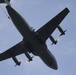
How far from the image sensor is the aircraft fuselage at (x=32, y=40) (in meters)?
59.5

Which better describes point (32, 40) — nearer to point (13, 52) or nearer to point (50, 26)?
point (50, 26)

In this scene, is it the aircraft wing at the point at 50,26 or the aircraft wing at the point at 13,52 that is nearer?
the aircraft wing at the point at 50,26

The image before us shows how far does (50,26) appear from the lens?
6384cm

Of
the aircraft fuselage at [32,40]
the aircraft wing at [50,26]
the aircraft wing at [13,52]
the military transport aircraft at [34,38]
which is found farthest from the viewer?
the aircraft wing at [13,52]

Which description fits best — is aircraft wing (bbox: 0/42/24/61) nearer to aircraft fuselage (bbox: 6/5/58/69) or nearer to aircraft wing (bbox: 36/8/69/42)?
aircraft fuselage (bbox: 6/5/58/69)

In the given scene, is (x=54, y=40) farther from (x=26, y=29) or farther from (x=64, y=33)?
(x=26, y=29)

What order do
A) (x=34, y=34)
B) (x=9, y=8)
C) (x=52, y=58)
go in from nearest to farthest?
(x=9, y=8) → (x=34, y=34) → (x=52, y=58)

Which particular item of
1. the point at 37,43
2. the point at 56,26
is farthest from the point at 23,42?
the point at 56,26

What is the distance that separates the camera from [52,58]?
67.6m

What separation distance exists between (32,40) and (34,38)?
0.57m

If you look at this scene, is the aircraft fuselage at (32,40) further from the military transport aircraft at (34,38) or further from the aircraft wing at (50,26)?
the aircraft wing at (50,26)

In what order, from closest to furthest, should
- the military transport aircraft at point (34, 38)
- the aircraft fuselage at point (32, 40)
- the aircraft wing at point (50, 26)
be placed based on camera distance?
the aircraft fuselage at point (32, 40) → the military transport aircraft at point (34, 38) → the aircraft wing at point (50, 26)

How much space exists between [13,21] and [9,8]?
273 centimetres

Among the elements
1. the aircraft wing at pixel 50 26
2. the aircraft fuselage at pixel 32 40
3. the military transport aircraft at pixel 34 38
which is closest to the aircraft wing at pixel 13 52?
the military transport aircraft at pixel 34 38
